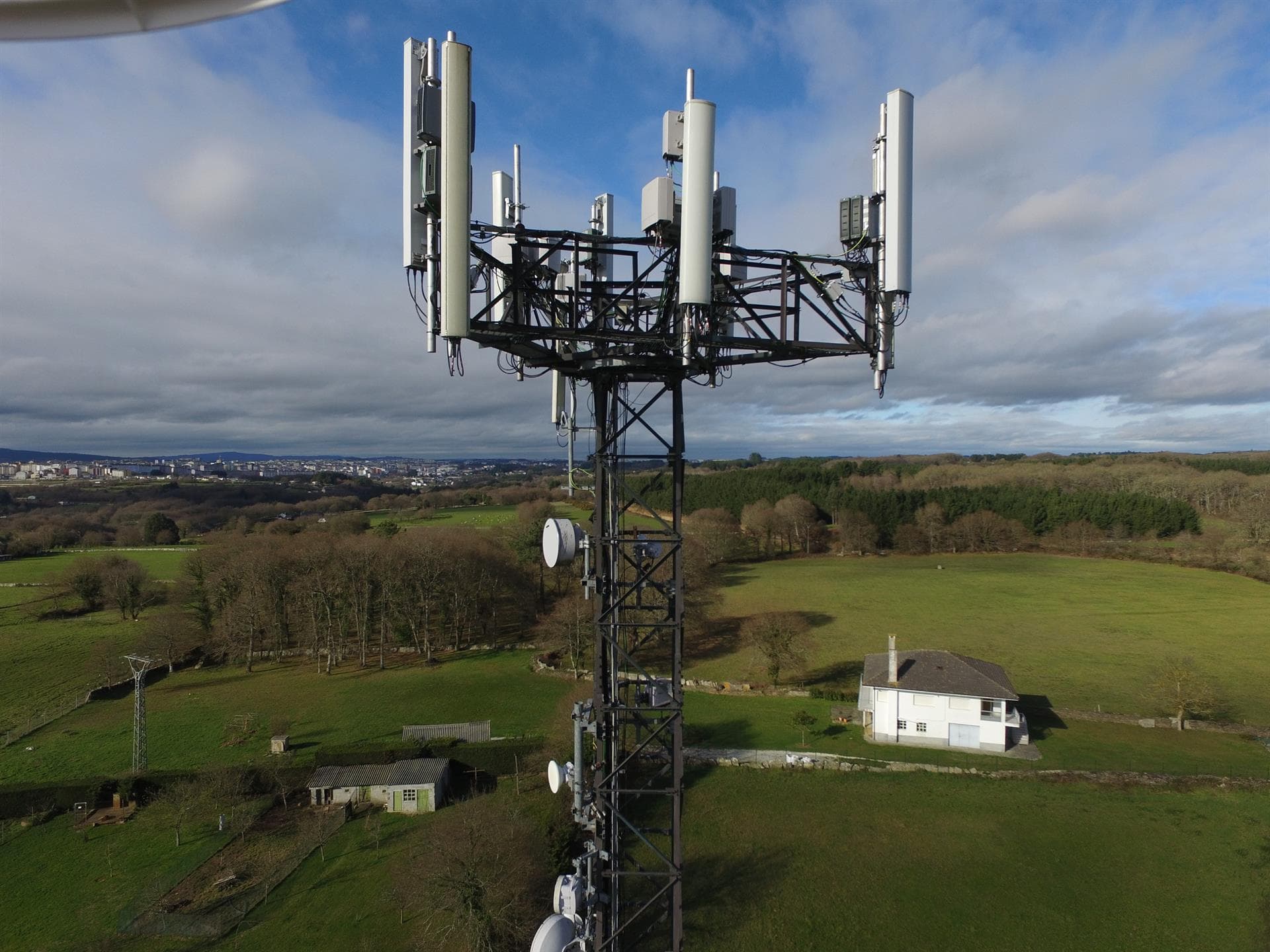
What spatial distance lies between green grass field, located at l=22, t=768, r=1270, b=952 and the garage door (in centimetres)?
360

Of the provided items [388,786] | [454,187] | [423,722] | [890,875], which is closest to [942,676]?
[890,875]

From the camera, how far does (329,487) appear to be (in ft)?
Result: 444

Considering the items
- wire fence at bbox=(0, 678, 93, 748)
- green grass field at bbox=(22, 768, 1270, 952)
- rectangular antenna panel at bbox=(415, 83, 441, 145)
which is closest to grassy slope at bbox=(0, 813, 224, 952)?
green grass field at bbox=(22, 768, 1270, 952)

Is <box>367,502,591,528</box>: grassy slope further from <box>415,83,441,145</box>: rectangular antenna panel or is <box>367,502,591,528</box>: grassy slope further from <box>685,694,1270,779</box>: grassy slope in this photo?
<box>415,83,441,145</box>: rectangular antenna panel

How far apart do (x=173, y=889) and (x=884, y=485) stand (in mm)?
93637

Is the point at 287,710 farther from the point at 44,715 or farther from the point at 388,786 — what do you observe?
the point at 388,786

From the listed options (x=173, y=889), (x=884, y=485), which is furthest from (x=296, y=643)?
(x=884, y=485)

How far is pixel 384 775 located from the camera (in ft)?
75.9

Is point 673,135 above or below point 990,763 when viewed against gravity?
above

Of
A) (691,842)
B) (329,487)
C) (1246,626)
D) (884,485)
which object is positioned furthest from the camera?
(329,487)

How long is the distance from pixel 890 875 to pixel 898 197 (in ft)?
60.8

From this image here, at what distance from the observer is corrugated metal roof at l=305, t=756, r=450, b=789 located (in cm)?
2262

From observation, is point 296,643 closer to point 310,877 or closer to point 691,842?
point 310,877

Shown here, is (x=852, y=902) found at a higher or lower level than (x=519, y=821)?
lower
